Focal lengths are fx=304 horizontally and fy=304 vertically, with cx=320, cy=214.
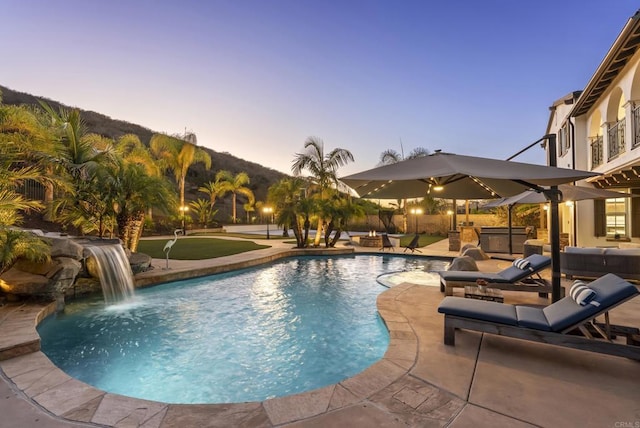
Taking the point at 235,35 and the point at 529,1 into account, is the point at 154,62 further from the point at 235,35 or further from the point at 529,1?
the point at 529,1

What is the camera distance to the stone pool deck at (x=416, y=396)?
216 centimetres

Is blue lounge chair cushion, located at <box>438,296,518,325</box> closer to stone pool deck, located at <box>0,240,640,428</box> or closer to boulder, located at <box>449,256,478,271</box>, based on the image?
stone pool deck, located at <box>0,240,640,428</box>

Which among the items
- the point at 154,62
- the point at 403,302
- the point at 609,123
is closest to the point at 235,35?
the point at 154,62

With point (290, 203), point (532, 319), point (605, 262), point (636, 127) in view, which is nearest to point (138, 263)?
point (290, 203)

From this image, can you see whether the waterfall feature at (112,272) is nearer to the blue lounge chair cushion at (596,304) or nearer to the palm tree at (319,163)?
the blue lounge chair cushion at (596,304)

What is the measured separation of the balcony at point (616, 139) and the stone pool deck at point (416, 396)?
857 cm

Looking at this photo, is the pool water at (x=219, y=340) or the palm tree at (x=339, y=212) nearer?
the pool water at (x=219, y=340)

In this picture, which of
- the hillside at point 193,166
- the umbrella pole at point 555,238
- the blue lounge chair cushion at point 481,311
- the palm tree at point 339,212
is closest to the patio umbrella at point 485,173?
the umbrella pole at point 555,238

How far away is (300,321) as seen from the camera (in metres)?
5.30

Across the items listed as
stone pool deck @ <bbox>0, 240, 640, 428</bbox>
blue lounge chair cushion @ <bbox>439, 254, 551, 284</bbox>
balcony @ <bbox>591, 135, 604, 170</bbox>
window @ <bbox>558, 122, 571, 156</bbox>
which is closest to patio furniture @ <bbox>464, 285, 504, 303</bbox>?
blue lounge chair cushion @ <bbox>439, 254, 551, 284</bbox>

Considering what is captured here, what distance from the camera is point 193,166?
40.6 metres

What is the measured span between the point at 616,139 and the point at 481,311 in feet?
31.3

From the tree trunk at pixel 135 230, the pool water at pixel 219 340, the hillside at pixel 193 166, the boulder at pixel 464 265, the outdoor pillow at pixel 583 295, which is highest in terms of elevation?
the hillside at pixel 193 166

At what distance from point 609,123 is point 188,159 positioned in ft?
80.1
